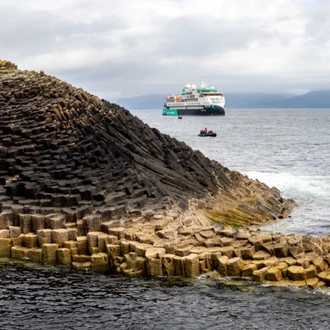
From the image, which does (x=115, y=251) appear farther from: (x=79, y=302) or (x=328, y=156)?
(x=328, y=156)

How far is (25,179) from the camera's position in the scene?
1110 inches

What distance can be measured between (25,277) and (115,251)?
352 cm

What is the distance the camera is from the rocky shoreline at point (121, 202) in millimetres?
21344

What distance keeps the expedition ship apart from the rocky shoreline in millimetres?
135662

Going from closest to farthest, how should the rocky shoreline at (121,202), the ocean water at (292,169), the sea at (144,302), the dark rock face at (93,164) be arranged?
the sea at (144,302), the rocky shoreline at (121,202), the dark rock face at (93,164), the ocean water at (292,169)

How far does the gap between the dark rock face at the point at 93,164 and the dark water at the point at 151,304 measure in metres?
5.16

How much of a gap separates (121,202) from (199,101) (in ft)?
501

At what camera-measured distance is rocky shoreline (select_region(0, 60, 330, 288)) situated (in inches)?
840

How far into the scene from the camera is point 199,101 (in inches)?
6969

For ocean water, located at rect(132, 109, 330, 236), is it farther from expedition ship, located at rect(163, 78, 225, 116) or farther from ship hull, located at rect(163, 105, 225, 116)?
ship hull, located at rect(163, 105, 225, 116)

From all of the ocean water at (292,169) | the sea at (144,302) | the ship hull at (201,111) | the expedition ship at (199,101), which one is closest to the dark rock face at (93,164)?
the ocean water at (292,169)

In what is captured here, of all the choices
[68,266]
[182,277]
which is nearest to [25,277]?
[68,266]

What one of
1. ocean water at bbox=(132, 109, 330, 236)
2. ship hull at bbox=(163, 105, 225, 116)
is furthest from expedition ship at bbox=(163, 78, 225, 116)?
ocean water at bbox=(132, 109, 330, 236)

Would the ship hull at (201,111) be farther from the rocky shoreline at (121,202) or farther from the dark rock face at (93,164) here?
the dark rock face at (93,164)
